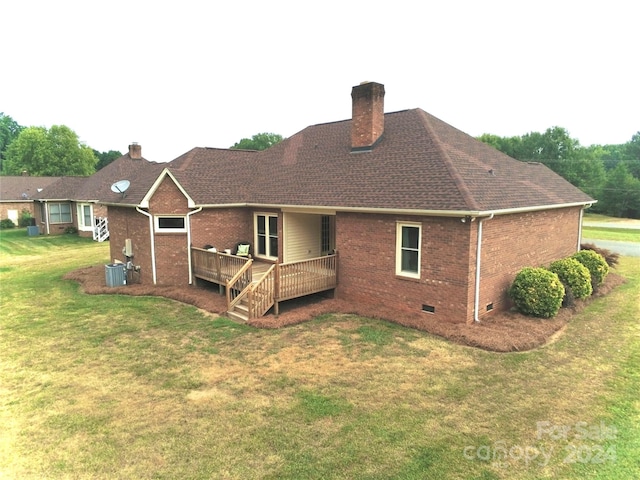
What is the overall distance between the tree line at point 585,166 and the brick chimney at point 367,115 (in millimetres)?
53241

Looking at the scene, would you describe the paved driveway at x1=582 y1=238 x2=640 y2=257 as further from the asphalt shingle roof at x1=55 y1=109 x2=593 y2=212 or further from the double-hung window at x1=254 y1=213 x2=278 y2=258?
the double-hung window at x1=254 y1=213 x2=278 y2=258

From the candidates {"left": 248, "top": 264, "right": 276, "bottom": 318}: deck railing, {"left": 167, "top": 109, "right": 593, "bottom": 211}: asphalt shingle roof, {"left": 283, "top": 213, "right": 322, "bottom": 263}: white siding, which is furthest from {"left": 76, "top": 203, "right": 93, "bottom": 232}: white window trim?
{"left": 248, "top": 264, "right": 276, "bottom": 318}: deck railing

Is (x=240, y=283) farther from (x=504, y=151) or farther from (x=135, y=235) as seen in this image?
(x=504, y=151)

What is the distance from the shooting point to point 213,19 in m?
13.7

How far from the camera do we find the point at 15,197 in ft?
140

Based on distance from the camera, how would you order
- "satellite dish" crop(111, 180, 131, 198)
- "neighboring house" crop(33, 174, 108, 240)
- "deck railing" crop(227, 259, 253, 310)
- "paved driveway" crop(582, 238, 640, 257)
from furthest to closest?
"neighboring house" crop(33, 174, 108, 240), "paved driveway" crop(582, 238, 640, 257), "satellite dish" crop(111, 180, 131, 198), "deck railing" crop(227, 259, 253, 310)

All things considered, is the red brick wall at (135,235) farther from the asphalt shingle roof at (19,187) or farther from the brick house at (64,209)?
the asphalt shingle roof at (19,187)

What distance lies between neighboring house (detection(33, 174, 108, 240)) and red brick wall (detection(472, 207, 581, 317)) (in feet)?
101

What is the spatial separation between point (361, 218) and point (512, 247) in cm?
465

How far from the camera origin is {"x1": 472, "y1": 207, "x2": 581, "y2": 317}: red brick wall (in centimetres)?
1104

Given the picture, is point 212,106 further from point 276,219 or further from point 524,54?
point 524,54

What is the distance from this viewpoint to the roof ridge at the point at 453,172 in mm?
10191

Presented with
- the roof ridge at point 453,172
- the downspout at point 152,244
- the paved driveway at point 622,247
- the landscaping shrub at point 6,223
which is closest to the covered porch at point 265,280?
the downspout at point 152,244

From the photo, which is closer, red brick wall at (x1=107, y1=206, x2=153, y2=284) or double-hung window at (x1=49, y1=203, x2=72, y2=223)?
red brick wall at (x1=107, y1=206, x2=153, y2=284)
